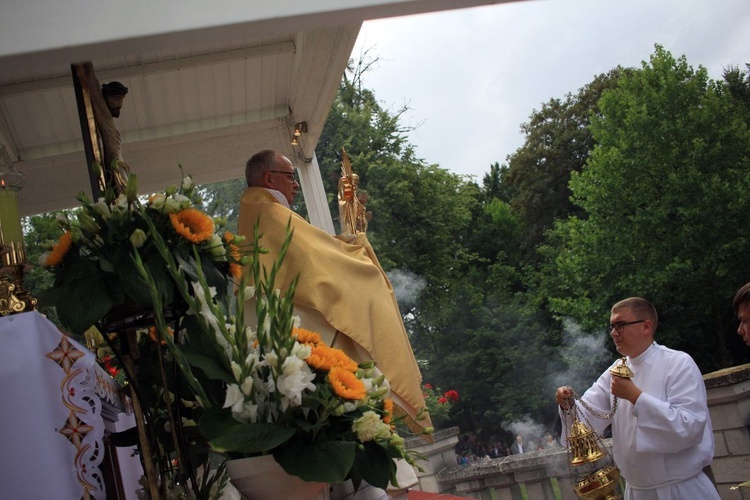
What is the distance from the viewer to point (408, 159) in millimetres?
28484

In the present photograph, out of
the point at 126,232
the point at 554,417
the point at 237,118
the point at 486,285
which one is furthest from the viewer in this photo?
the point at 486,285

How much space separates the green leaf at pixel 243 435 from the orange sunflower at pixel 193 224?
505 millimetres

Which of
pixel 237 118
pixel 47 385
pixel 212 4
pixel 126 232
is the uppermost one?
pixel 237 118

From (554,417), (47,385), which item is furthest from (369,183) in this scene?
(47,385)

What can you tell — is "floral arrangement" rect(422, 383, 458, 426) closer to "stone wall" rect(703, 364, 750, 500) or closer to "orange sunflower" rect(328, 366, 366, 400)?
"stone wall" rect(703, 364, 750, 500)

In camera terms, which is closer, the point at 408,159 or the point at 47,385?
the point at 47,385

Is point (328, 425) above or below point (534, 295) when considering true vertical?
below

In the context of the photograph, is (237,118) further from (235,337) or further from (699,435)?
(235,337)

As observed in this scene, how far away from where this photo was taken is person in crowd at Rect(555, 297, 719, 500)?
4.18 metres

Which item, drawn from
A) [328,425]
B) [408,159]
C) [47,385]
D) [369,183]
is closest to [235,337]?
[328,425]

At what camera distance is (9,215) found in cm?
261

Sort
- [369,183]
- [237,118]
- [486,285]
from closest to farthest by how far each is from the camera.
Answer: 1. [237,118]
2. [369,183]
3. [486,285]

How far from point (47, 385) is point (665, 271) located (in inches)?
1068

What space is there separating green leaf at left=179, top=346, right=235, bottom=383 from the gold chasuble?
1632mm
